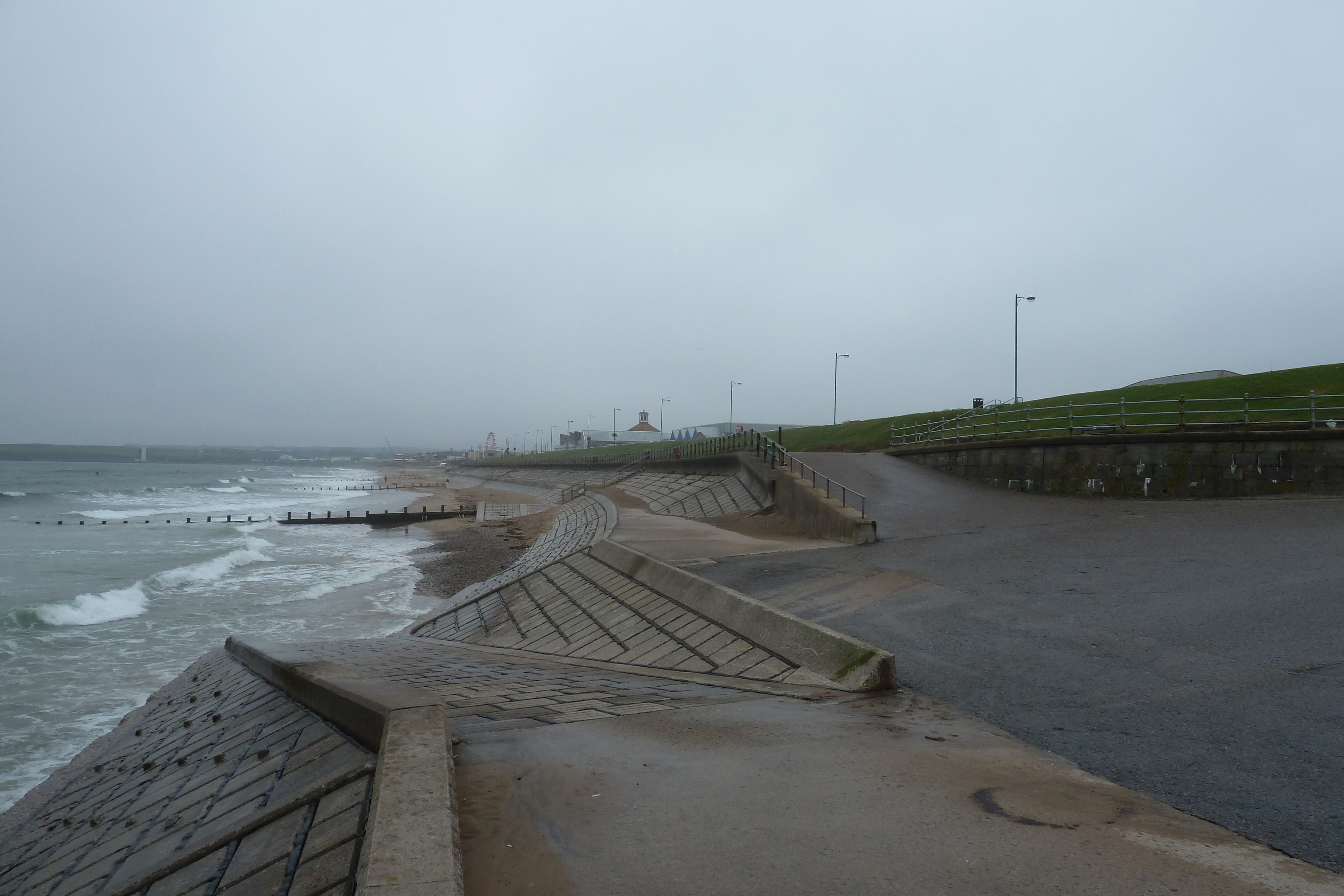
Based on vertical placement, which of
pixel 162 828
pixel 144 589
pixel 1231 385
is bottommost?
pixel 144 589

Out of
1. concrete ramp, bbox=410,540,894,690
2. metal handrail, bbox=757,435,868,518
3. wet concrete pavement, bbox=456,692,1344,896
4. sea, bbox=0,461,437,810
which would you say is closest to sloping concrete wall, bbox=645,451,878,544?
metal handrail, bbox=757,435,868,518

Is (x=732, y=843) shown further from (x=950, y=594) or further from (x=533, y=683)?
(x=950, y=594)

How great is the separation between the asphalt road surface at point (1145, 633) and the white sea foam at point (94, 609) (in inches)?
654

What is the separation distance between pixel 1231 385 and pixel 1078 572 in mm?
18783

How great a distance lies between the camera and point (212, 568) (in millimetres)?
27109

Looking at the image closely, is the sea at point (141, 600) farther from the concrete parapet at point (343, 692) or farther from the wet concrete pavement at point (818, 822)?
the wet concrete pavement at point (818, 822)

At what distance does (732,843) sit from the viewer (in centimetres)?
327

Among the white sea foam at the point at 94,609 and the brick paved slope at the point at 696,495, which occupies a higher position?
the brick paved slope at the point at 696,495

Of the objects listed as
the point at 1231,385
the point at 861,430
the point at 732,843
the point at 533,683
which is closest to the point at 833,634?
the point at 533,683

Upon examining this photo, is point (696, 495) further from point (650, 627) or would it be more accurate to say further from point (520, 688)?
point (520, 688)

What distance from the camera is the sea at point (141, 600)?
11.9 meters

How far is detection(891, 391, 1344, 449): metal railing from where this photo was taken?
1634cm

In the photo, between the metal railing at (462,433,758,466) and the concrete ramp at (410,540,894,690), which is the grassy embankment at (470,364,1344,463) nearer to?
the metal railing at (462,433,758,466)

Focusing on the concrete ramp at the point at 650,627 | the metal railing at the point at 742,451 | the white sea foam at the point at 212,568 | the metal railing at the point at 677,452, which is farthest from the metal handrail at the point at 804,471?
the white sea foam at the point at 212,568
